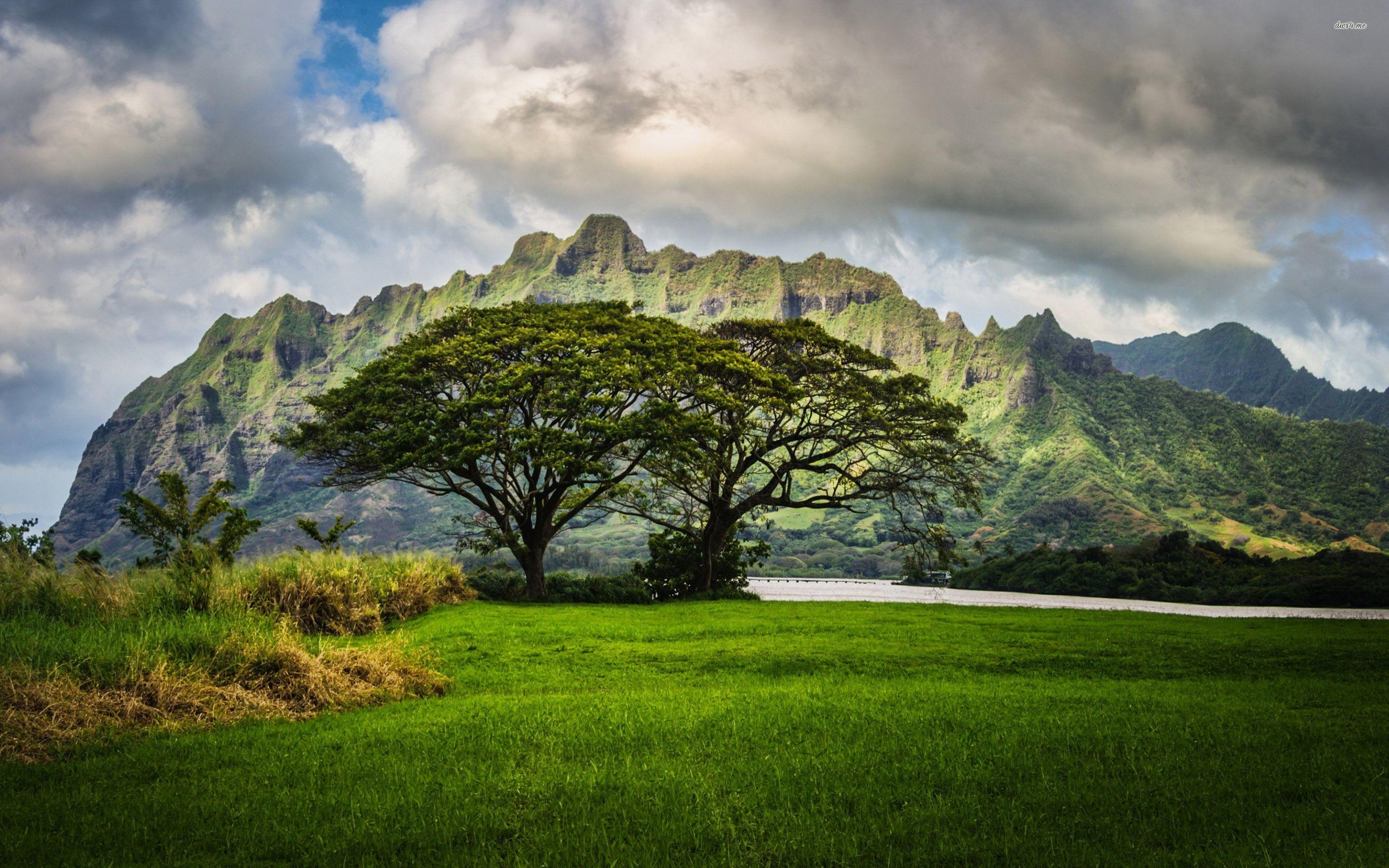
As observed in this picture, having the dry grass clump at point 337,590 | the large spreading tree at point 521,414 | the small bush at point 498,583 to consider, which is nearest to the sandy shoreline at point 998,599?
the large spreading tree at point 521,414

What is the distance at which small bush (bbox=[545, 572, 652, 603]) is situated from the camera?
1151 inches

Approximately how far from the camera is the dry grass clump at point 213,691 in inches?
286

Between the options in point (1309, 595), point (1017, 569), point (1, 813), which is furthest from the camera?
point (1017, 569)

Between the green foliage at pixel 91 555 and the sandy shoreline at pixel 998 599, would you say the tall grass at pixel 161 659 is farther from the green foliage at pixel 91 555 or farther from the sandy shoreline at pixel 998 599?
the sandy shoreline at pixel 998 599

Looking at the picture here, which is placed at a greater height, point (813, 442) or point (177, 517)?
point (813, 442)

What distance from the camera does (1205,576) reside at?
44656 millimetres

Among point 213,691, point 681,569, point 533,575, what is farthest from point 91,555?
point 681,569

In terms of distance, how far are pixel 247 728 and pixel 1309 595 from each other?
1879 inches

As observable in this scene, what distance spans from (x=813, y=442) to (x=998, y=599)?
86.6 ft

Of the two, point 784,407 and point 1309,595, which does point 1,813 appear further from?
point 1309,595

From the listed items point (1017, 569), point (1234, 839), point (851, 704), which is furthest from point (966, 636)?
point (1017, 569)

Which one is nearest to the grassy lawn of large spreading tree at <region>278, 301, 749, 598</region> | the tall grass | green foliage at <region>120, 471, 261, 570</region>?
the tall grass

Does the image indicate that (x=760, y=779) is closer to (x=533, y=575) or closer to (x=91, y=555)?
(x=91, y=555)

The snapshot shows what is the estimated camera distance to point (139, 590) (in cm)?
1371
